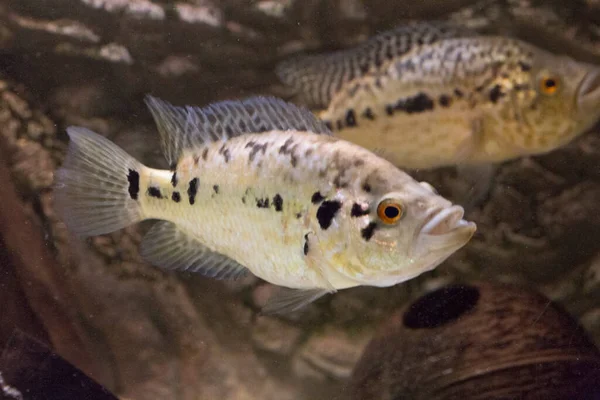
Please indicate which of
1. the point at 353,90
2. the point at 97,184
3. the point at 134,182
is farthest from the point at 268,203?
the point at 353,90

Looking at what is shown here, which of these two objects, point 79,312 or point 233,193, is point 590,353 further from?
point 79,312

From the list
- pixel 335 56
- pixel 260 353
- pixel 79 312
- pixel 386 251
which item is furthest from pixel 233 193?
pixel 79 312

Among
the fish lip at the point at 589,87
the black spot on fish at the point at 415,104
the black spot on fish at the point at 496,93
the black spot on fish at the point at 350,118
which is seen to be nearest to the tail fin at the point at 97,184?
the black spot on fish at the point at 350,118

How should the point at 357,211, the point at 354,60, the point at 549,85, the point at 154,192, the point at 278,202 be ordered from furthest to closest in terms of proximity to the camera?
1. the point at 354,60
2. the point at 549,85
3. the point at 154,192
4. the point at 278,202
5. the point at 357,211

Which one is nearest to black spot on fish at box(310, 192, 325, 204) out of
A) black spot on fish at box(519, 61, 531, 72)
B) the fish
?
the fish

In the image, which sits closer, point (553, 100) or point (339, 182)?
point (339, 182)

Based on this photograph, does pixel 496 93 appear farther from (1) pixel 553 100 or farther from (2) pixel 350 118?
(2) pixel 350 118

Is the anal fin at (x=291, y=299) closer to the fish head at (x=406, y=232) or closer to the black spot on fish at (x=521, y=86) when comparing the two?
the fish head at (x=406, y=232)

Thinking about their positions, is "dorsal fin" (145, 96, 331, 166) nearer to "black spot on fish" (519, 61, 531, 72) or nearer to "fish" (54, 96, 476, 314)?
"fish" (54, 96, 476, 314)
